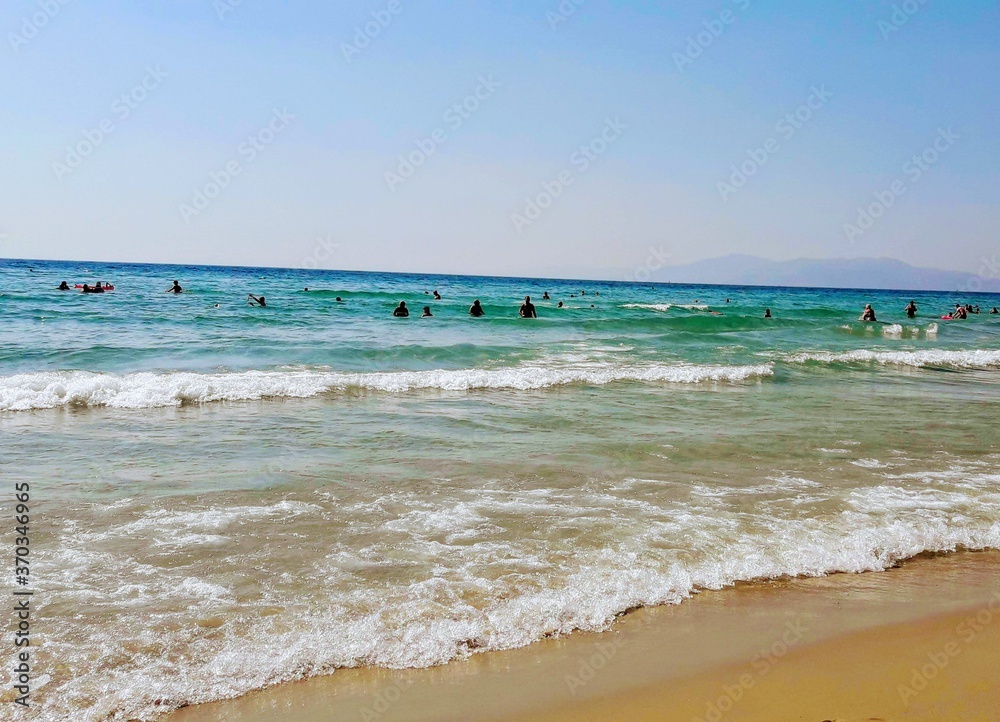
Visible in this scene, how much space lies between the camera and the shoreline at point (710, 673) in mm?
3377

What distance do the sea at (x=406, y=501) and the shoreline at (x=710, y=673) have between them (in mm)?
170

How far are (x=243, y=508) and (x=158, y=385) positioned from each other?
6968 mm

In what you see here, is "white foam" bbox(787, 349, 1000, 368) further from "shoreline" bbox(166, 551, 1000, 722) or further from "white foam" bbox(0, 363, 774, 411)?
"shoreline" bbox(166, 551, 1000, 722)

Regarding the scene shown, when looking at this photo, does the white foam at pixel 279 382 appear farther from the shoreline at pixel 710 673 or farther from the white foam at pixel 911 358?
the shoreline at pixel 710 673

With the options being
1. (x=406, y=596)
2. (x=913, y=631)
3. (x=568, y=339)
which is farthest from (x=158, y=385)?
(x=568, y=339)

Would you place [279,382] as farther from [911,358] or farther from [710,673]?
[911,358]

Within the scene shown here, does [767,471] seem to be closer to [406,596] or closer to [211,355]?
[406,596]

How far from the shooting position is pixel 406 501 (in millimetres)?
6457

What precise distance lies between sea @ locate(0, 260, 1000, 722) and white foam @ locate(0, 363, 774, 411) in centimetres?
7

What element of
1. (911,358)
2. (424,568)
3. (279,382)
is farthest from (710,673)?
(911,358)

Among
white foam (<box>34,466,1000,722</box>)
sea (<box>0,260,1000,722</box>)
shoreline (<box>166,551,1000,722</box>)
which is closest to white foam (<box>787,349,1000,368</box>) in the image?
sea (<box>0,260,1000,722</box>)

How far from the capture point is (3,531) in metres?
5.48

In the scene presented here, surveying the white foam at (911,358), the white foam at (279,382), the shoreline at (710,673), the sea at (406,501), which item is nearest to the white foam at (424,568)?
the sea at (406,501)

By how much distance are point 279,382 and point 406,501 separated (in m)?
7.26
